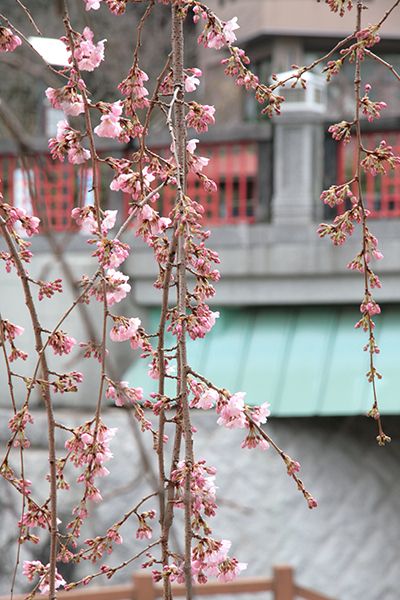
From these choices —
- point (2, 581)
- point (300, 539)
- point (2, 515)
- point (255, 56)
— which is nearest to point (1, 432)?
point (2, 515)

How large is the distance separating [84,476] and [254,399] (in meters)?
2.68

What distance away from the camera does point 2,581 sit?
3.28 meters

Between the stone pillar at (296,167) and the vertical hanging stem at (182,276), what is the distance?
9.29 ft

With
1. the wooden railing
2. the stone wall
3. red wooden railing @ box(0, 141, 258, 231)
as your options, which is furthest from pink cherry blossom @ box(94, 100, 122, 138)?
red wooden railing @ box(0, 141, 258, 231)

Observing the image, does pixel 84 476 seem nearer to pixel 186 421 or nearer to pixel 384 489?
pixel 186 421

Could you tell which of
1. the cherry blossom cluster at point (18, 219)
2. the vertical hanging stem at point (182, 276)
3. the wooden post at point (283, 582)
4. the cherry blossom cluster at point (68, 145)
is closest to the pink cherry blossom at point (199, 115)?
the vertical hanging stem at point (182, 276)

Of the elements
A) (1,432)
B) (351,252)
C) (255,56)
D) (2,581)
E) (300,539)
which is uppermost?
(255,56)

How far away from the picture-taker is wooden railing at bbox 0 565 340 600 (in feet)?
8.60

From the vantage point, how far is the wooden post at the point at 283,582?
2727 mm

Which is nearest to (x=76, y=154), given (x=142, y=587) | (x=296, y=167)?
(x=142, y=587)

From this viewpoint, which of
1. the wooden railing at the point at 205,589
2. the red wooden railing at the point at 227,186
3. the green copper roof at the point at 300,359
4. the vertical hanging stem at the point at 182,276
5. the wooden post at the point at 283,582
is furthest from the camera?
the red wooden railing at the point at 227,186

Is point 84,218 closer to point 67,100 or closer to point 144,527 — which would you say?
point 67,100

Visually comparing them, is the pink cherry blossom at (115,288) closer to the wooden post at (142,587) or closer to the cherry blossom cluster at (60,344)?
the cherry blossom cluster at (60,344)

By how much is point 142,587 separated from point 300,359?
138 centimetres
